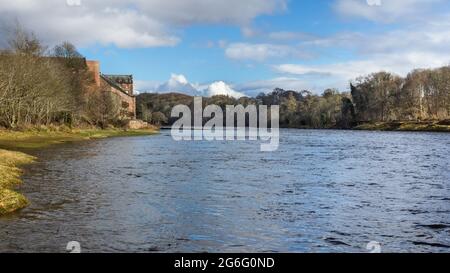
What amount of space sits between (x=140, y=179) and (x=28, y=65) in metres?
52.0

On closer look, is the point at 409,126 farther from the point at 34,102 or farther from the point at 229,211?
the point at 229,211

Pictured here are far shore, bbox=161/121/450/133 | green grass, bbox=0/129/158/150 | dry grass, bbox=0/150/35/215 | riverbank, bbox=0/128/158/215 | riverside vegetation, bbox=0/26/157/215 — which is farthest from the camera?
far shore, bbox=161/121/450/133

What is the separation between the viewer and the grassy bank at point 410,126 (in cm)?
14575

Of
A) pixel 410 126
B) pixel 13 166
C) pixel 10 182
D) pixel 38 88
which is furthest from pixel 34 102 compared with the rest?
pixel 410 126

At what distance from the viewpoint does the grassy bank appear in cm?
14575

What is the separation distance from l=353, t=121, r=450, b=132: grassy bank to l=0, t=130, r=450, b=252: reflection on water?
122206 millimetres

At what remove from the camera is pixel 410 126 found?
160 metres

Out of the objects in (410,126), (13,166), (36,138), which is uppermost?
(410,126)

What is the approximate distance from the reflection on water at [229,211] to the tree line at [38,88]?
41.3 metres

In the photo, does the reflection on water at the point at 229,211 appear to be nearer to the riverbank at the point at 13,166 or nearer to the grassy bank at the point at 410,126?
the riverbank at the point at 13,166

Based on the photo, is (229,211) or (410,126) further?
(410,126)

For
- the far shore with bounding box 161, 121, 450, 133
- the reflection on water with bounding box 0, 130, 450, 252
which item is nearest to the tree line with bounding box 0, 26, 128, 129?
the reflection on water with bounding box 0, 130, 450, 252

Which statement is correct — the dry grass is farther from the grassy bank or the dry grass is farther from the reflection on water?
the grassy bank

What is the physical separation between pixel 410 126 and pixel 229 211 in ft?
510
